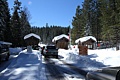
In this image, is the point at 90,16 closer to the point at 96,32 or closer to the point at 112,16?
the point at 96,32

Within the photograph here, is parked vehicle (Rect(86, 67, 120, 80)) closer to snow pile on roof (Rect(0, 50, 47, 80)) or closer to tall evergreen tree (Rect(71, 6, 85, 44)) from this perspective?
snow pile on roof (Rect(0, 50, 47, 80))

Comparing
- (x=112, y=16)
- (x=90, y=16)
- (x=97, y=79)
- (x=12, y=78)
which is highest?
(x=90, y=16)

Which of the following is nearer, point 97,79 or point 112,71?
point 112,71

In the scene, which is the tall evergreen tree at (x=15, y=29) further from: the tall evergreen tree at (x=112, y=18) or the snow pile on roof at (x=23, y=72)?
the snow pile on roof at (x=23, y=72)

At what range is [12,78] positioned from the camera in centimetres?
1066

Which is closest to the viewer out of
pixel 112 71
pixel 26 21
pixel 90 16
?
pixel 112 71

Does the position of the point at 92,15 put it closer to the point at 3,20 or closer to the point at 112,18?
the point at 112,18

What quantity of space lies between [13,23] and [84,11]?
2379 centimetres

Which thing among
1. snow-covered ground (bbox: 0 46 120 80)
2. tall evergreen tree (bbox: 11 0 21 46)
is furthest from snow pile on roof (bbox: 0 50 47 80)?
tall evergreen tree (bbox: 11 0 21 46)

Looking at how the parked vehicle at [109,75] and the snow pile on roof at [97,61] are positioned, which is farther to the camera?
the snow pile on roof at [97,61]

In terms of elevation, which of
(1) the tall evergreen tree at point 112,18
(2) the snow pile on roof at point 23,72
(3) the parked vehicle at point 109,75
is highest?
(1) the tall evergreen tree at point 112,18

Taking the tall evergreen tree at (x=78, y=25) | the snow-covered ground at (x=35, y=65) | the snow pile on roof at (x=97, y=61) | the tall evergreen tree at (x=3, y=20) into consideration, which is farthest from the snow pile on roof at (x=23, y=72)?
the tall evergreen tree at (x=78, y=25)

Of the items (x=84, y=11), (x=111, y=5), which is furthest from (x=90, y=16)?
(x=111, y=5)


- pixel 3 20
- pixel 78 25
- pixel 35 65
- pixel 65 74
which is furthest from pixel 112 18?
pixel 78 25
